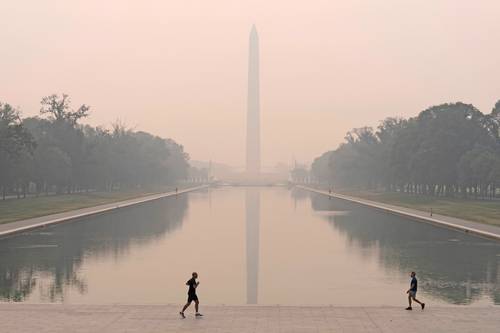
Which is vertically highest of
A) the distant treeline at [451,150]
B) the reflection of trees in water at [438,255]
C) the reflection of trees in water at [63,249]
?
the distant treeline at [451,150]

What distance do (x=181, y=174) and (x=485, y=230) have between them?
16634 centimetres

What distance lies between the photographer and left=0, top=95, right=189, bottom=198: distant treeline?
66.2 meters

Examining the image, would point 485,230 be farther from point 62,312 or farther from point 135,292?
point 62,312

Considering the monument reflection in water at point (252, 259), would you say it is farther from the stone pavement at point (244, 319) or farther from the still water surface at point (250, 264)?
the stone pavement at point (244, 319)

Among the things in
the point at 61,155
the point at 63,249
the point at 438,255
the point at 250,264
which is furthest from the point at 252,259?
the point at 61,155

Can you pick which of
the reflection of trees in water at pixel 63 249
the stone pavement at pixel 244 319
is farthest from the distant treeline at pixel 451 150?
the stone pavement at pixel 244 319

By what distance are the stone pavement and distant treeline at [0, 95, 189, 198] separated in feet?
167

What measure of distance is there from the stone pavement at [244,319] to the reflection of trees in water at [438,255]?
10.2 ft

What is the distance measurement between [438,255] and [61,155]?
65.8 metres

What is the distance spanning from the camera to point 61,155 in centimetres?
8175

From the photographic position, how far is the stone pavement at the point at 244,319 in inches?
512

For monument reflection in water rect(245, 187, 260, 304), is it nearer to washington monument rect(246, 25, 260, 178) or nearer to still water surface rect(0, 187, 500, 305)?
still water surface rect(0, 187, 500, 305)

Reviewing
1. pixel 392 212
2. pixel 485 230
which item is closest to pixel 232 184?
pixel 392 212

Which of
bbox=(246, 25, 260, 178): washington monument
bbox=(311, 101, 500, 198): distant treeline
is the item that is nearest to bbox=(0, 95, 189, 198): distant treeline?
bbox=(246, 25, 260, 178): washington monument
